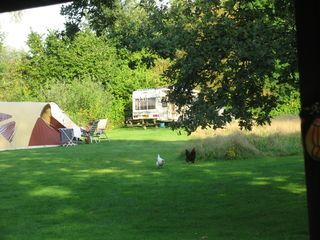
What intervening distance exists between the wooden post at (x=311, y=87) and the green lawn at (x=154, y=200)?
8.78ft

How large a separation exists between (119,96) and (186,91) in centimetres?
2838

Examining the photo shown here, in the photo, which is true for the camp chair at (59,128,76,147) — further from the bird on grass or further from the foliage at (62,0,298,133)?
the foliage at (62,0,298,133)

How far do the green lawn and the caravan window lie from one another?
61.7ft

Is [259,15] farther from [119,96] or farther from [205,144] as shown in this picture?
[119,96]

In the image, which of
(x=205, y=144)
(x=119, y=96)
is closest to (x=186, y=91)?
(x=205, y=144)

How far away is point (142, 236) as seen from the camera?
5660mm

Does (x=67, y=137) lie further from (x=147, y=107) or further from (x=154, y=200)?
(x=154, y=200)

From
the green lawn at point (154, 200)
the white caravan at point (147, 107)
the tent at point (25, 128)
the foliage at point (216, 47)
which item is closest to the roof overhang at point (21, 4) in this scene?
the foliage at point (216, 47)

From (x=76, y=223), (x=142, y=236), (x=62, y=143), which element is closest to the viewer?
(x=142, y=236)

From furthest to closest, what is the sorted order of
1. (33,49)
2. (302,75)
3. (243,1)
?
(33,49), (243,1), (302,75)

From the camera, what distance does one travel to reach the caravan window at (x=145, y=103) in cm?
3225

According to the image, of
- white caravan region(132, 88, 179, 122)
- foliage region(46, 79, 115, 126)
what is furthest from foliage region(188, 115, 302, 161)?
white caravan region(132, 88, 179, 122)

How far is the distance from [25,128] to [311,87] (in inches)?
773

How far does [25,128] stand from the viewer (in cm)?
2139
